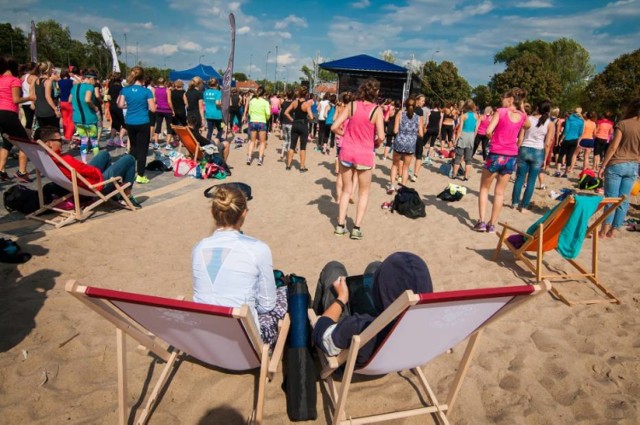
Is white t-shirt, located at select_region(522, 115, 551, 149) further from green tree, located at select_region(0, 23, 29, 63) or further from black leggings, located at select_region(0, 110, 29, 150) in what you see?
green tree, located at select_region(0, 23, 29, 63)

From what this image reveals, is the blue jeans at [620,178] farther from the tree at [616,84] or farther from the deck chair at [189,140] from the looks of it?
the tree at [616,84]

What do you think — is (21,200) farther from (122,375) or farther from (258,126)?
(258,126)

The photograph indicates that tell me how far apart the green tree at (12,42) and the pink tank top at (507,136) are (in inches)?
2736

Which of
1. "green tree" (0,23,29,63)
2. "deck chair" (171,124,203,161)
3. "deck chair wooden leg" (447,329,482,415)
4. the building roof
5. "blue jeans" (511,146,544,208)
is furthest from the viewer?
"green tree" (0,23,29,63)

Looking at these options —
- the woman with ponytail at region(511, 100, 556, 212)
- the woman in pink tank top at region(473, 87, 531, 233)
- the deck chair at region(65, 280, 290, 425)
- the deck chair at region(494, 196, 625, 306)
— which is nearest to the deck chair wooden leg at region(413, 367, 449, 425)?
the deck chair at region(65, 280, 290, 425)

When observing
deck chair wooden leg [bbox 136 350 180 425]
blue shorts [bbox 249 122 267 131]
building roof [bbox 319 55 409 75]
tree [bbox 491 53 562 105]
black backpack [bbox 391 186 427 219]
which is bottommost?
deck chair wooden leg [bbox 136 350 180 425]

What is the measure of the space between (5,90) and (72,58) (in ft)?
279

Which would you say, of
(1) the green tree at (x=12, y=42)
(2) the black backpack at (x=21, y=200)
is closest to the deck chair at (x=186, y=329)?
(2) the black backpack at (x=21, y=200)

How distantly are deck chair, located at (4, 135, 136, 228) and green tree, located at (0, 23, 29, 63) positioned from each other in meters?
66.6

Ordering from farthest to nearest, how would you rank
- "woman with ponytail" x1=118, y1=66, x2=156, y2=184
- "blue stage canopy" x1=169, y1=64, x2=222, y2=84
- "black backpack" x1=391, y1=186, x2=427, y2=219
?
"blue stage canopy" x1=169, y1=64, x2=222, y2=84 → "woman with ponytail" x1=118, y1=66, x2=156, y2=184 → "black backpack" x1=391, y1=186, x2=427, y2=219

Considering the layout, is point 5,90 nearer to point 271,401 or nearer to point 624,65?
point 271,401

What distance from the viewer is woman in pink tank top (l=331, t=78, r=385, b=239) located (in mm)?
4449

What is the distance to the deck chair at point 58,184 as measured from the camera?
13.6ft

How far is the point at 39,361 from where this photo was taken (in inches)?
93.2
